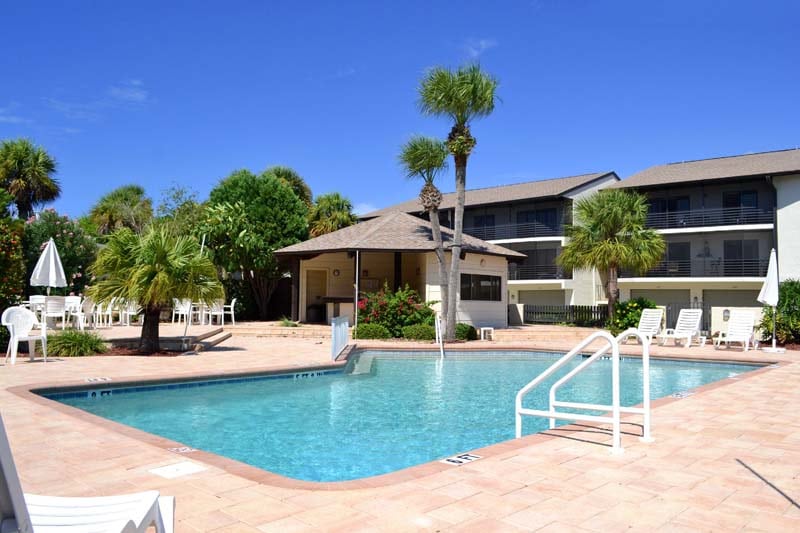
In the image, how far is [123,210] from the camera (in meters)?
35.3

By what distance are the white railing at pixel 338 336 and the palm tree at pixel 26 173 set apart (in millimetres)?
23999

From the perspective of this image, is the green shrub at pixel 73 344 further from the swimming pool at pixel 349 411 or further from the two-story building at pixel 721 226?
the two-story building at pixel 721 226

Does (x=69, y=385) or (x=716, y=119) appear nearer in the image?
(x=69, y=385)

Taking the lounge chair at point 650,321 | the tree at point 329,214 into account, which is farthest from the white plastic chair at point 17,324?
the tree at point 329,214

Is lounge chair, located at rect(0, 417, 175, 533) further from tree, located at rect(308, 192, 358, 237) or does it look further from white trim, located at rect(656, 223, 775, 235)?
white trim, located at rect(656, 223, 775, 235)

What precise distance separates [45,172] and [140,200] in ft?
27.2

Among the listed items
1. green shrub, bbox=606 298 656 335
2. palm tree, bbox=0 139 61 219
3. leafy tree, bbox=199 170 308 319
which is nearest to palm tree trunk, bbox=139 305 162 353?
leafy tree, bbox=199 170 308 319

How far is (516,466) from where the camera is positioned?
15.5 ft

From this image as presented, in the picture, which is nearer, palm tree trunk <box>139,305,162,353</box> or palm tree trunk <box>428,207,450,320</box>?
palm tree trunk <box>139,305,162,353</box>

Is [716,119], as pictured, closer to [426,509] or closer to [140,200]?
[426,509]

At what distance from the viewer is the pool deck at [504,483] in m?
3.51

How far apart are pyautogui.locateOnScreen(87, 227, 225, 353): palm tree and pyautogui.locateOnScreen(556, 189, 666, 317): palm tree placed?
16.0 m

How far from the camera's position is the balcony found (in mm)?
36125

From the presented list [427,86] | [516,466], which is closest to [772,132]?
[427,86]
